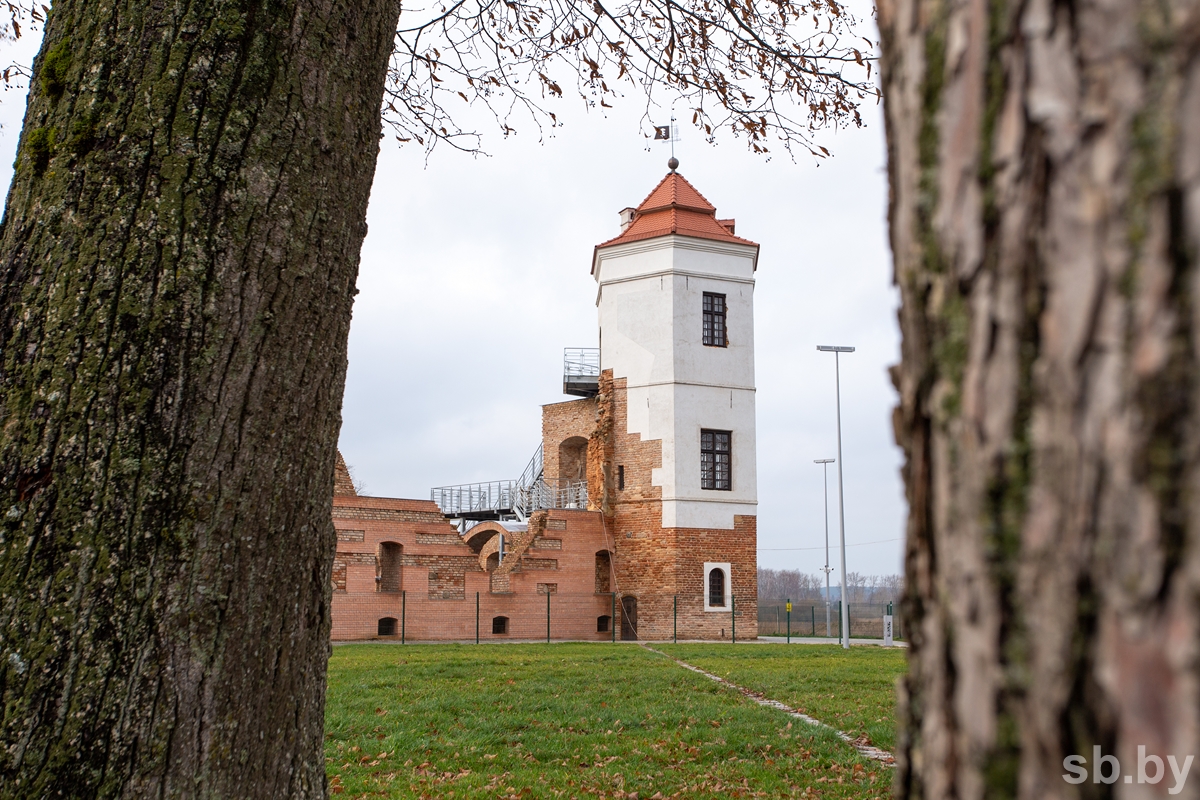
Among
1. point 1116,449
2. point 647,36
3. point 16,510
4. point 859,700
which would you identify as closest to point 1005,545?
point 1116,449

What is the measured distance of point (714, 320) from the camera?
1117 inches

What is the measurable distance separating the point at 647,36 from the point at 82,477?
5999 mm

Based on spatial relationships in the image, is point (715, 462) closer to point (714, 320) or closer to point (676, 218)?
point (714, 320)

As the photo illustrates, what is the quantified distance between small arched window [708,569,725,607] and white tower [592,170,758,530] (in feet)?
4.48

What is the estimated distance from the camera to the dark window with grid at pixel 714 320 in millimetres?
28203

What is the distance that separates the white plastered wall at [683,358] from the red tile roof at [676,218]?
25cm

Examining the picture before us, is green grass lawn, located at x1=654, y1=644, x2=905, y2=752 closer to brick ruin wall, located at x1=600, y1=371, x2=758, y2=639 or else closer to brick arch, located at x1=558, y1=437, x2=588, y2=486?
brick ruin wall, located at x1=600, y1=371, x2=758, y2=639

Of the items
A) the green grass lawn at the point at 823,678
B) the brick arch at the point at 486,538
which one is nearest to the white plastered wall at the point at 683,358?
the green grass lawn at the point at 823,678

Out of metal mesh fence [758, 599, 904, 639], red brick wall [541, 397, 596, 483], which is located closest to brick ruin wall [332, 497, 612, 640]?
red brick wall [541, 397, 596, 483]

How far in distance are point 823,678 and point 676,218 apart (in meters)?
18.2

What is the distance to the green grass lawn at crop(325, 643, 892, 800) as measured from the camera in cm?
587

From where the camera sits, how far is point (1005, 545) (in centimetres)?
81

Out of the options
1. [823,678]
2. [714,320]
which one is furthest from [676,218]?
[823,678]

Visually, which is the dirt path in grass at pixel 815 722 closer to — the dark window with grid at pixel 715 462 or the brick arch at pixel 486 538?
the dark window with grid at pixel 715 462
